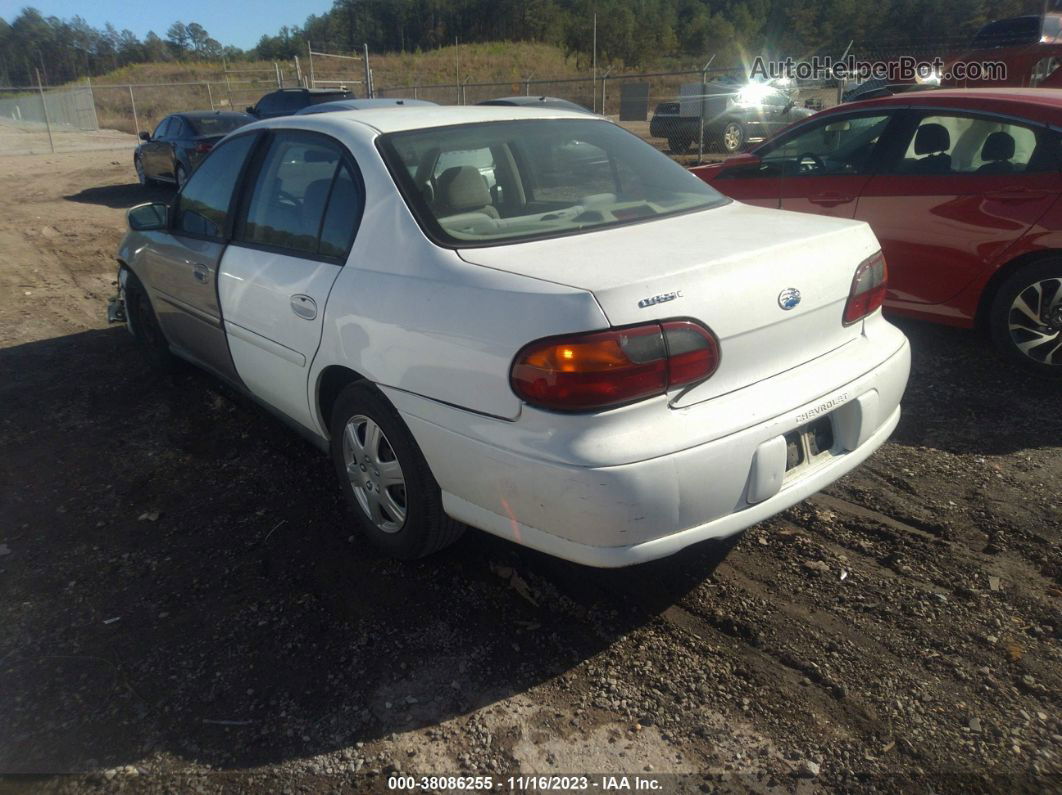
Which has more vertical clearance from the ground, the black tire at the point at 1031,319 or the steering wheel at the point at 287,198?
the steering wheel at the point at 287,198

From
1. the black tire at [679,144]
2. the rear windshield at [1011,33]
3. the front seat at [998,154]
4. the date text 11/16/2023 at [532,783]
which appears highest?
the rear windshield at [1011,33]

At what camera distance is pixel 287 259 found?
3264 millimetres

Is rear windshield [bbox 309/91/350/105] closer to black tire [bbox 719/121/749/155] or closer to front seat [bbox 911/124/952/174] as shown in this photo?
black tire [bbox 719/121/749/155]

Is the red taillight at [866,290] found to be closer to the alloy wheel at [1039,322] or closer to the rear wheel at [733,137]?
the alloy wheel at [1039,322]

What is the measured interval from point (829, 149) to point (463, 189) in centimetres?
360

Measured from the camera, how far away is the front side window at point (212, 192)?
3.83m

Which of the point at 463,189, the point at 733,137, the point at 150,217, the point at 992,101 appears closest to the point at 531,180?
the point at 463,189

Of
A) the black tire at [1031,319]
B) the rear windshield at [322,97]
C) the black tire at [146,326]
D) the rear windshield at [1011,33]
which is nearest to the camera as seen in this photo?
the black tire at [1031,319]

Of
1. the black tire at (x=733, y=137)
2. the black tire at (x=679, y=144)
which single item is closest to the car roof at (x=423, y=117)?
the black tire at (x=733, y=137)

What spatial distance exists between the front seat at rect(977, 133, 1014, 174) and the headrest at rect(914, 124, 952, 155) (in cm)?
24

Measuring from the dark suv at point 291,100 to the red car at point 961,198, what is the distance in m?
11.1

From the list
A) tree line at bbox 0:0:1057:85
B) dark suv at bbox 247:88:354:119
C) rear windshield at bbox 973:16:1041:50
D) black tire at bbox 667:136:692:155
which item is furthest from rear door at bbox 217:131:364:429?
tree line at bbox 0:0:1057:85

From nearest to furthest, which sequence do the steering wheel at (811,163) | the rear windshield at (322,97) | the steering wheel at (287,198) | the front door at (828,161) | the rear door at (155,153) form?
the steering wheel at (287,198)
the front door at (828,161)
the steering wheel at (811,163)
the rear door at (155,153)
the rear windshield at (322,97)

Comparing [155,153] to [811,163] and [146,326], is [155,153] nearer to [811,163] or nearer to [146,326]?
[146,326]
